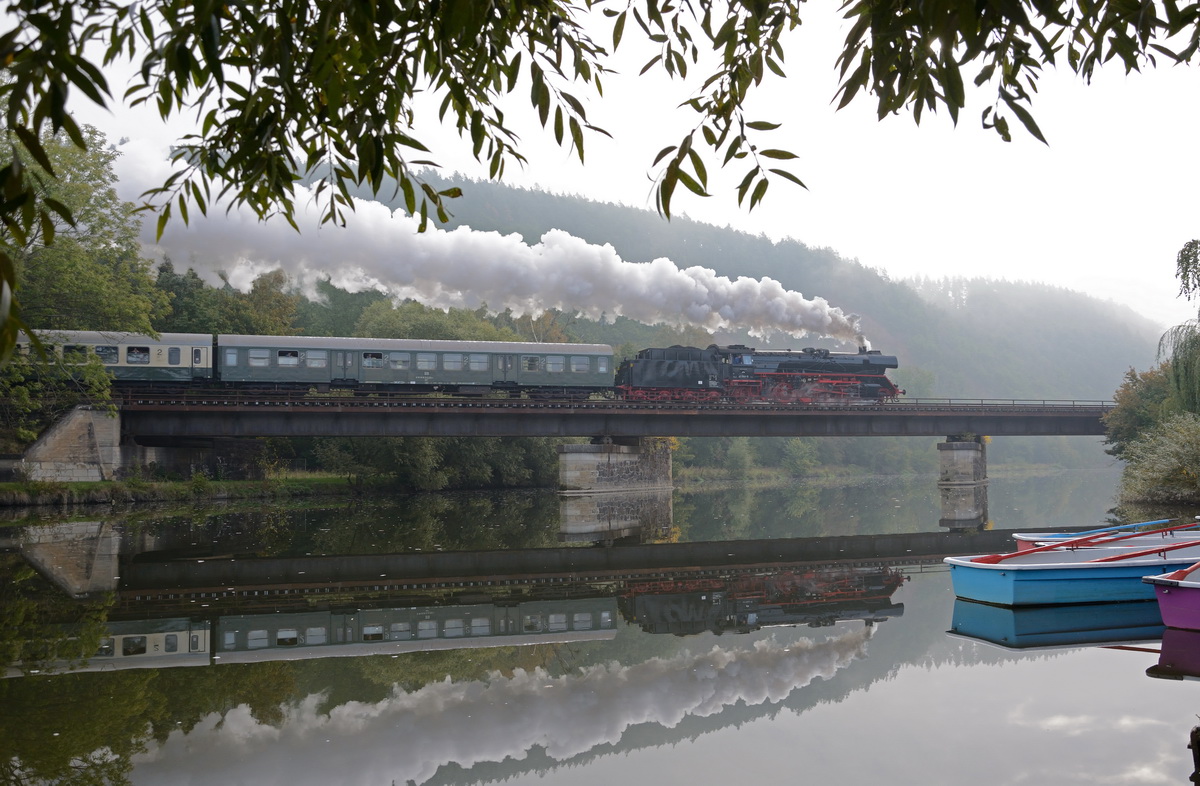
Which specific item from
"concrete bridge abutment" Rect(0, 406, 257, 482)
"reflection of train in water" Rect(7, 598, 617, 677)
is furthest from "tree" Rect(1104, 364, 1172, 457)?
"concrete bridge abutment" Rect(0, 406, 257, 482)

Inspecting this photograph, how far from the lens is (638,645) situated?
10336 mm

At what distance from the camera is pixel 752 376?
166 ft

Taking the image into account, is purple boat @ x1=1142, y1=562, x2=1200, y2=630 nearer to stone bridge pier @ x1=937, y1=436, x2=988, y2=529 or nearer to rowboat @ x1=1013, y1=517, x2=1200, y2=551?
rowboat @ x1=1013, y1=517, x2=1200, y2=551

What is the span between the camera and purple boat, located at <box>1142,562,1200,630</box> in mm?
10008

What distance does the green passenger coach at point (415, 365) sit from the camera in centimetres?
4075

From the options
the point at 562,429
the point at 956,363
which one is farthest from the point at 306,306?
the point at 956,363

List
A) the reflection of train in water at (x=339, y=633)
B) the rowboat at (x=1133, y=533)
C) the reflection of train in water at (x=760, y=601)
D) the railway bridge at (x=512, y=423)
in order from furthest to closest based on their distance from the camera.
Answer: the railway bridge at (x=512, y=423), the rowboat at (x=1133, y=533), the reflection of train in water at (x=760, y=601), the reflection of train in water at (x=339, y=633)

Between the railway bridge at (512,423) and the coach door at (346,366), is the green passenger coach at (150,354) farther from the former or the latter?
the coach door at (346,366)

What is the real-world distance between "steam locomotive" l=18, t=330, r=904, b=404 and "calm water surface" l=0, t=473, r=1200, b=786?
28058mm

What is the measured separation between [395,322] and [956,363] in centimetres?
16163

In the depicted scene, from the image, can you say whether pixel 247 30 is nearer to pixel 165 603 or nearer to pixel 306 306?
pixel 165 603

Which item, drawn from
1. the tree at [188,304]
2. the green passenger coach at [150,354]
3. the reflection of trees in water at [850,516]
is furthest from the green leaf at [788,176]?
the tree at [188,304]

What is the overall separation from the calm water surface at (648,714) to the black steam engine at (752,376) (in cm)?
3690

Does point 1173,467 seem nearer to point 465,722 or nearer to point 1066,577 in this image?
point 1066,577
